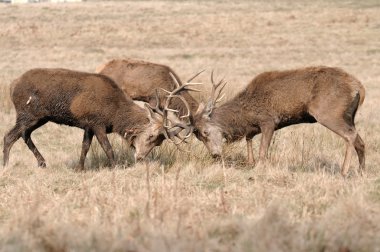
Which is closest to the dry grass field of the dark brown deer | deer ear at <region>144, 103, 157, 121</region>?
deer ear at <region>144, 103, 157, 121</region>

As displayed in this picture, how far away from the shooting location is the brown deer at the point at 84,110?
33.7 ft

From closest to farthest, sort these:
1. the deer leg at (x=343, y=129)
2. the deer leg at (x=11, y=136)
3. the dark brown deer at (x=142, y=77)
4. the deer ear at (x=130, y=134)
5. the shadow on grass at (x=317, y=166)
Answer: the deer leg at (x=343, y=129) → the shadow on grass at (x=317, y=166) → the deer leg at (x=11, y=136) → the deer ear at (x=130, y=134) → the dark brown deer at (x=142, y=77)

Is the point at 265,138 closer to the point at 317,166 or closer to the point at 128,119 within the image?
the point at 317,166

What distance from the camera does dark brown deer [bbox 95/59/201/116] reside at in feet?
45.4

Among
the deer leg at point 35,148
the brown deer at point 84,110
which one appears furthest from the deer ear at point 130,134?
the deer leg at point 35,148

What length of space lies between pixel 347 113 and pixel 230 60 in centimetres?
2286

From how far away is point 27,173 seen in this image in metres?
9.45

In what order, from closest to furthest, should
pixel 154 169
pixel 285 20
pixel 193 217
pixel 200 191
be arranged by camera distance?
pixel 193 217, pixel 200 191, pixel 154 169, pixel 285 20

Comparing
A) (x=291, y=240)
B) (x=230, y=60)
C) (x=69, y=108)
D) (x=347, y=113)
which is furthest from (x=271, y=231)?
(x=230, y=60)

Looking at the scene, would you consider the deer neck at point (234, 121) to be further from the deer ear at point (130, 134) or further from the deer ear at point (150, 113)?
the deer ear at point (130, 134)

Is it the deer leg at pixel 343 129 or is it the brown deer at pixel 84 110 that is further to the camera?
the brown deer at pixel 84 110

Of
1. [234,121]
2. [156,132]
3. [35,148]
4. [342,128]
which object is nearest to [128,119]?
[156,132]

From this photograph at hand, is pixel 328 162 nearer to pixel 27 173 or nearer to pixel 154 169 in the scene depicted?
pixel 154 169

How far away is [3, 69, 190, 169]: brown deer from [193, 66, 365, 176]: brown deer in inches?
25.1
